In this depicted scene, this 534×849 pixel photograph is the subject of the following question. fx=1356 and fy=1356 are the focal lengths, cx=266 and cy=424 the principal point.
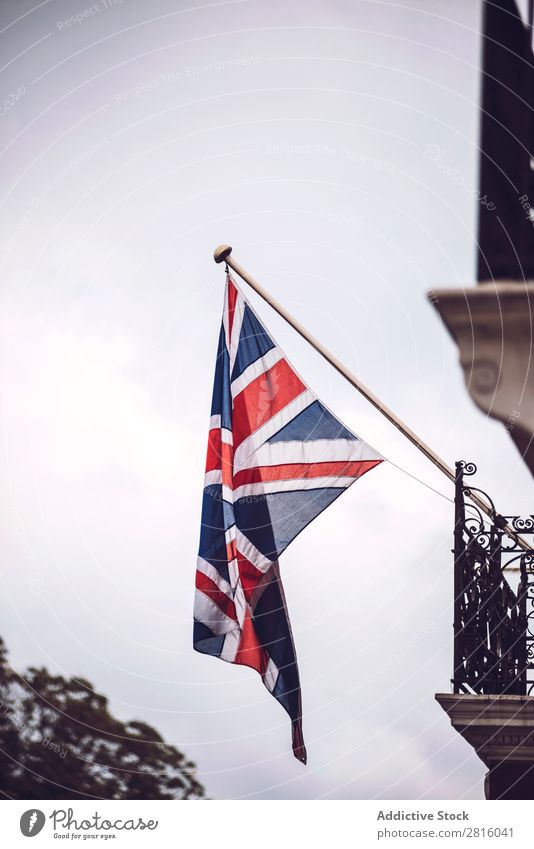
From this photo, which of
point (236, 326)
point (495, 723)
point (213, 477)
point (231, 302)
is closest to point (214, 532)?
point (213, 477)

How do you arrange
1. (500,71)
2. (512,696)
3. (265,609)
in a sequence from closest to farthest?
(500,71)
(512,696)
(265,609)

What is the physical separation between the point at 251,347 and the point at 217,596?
6.18 ft

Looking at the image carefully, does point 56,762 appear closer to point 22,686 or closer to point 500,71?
point 22,686

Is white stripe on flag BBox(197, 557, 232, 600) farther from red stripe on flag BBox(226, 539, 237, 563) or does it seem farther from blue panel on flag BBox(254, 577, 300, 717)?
blue panel on flag BBox(254, 577, 300, 717)

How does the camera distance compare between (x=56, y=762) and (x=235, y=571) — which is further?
(x=56, y=762)

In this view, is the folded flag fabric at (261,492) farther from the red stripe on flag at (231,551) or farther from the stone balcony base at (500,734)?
the stone balcony base at (500,734)

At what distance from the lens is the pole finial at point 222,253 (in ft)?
35.1

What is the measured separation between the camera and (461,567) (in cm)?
904

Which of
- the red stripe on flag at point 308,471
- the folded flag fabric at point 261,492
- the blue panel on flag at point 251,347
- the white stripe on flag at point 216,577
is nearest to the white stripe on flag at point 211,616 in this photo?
the folded flag fabric at point 261,492

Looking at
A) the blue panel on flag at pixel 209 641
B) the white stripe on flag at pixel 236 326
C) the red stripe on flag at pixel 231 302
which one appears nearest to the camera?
the blue panel on flag at pixel 209 641

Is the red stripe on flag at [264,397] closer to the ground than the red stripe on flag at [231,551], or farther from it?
farther from it

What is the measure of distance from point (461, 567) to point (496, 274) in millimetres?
5438

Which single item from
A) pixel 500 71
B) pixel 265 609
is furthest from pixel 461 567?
pixel 500 71

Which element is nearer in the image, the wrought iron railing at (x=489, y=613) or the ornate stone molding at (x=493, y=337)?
the ornate stone molding at (x=493, y=337)
